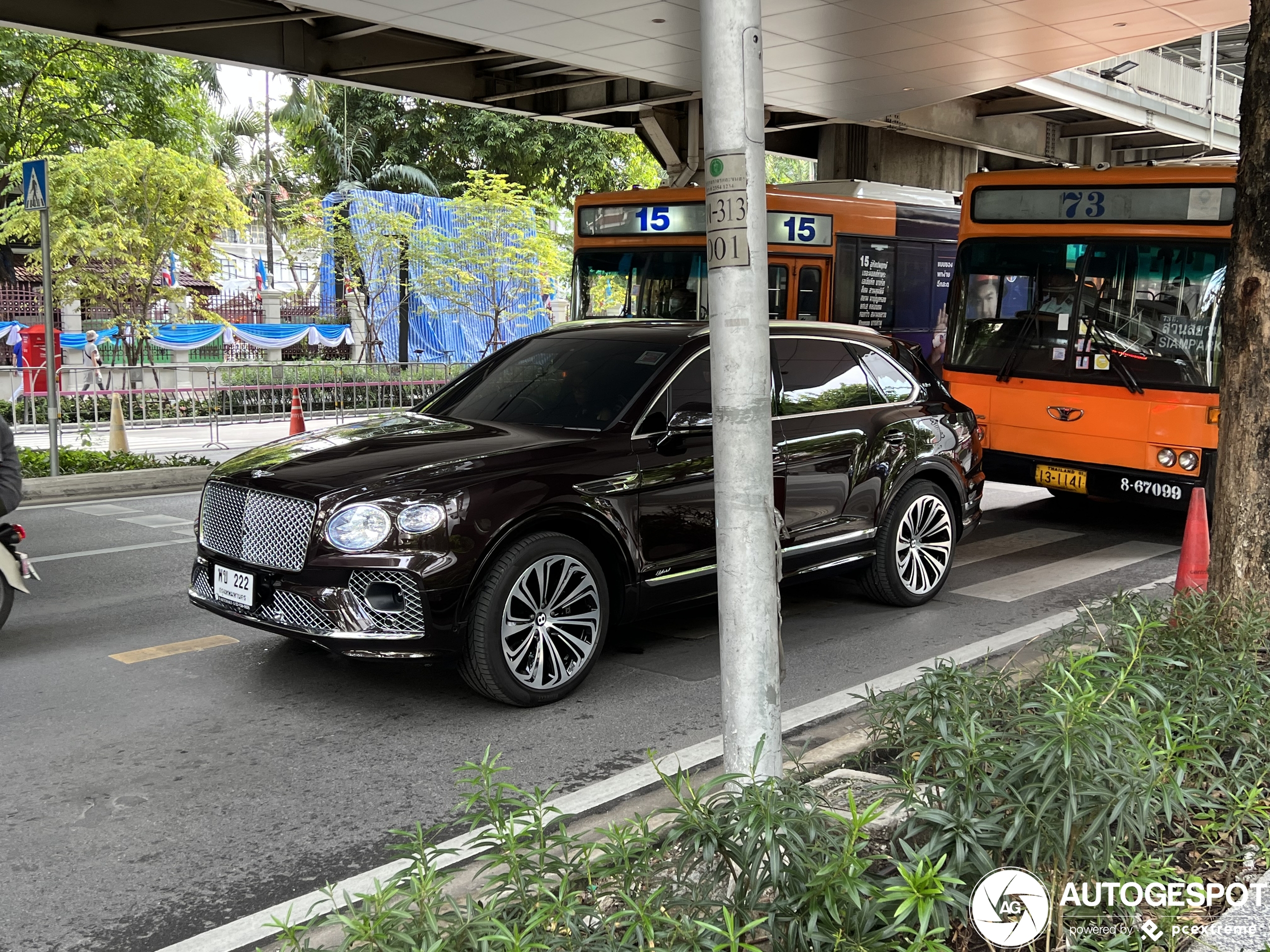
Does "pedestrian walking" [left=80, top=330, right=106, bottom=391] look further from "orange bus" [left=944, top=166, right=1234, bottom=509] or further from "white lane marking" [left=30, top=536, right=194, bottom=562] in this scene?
"orange bus" [left=944, top=166, right=1234, bottom=509]

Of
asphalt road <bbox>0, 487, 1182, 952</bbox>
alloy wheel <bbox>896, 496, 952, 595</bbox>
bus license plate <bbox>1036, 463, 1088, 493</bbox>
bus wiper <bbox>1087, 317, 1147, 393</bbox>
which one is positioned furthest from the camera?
bus license plate <bbox>1036, 463, 1088, 493</bbox>

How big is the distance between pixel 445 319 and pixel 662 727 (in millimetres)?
34795

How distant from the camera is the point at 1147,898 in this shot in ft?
10.5

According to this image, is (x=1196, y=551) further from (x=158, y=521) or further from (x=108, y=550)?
(x=158, y=521)

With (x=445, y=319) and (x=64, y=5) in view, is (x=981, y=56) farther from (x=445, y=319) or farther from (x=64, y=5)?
(x=445, y=319)

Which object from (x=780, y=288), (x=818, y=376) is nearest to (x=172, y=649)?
(x=818, y=376)

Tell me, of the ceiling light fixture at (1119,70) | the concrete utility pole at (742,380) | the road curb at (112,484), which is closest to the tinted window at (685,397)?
the concrete utility pole at (742,380)

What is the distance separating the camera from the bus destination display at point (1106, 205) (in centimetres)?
923

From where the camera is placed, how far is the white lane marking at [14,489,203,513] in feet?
38.5

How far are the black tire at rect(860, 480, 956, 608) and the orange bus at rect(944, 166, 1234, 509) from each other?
2.35 meters

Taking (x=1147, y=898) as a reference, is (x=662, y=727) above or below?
below

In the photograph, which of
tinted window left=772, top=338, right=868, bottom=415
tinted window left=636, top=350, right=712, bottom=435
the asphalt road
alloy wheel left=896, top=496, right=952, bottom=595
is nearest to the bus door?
the asphalt road

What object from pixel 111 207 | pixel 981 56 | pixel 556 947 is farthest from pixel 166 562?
pixel 111 207

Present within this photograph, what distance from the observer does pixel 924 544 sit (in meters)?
7.90
